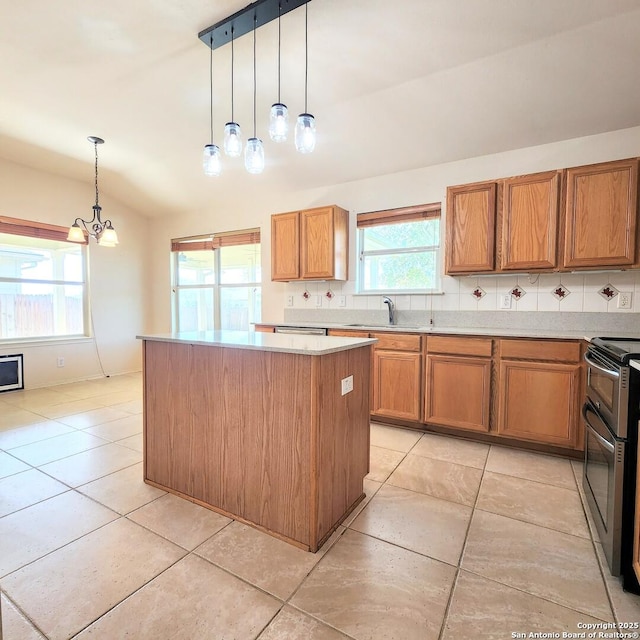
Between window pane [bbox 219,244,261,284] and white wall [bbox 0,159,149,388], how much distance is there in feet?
5.21

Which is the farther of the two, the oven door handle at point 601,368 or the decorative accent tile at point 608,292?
the decorative accent tile at point 608,292

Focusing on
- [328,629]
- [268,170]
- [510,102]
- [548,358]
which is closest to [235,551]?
[328,629]

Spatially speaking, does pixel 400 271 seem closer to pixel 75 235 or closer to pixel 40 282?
pixel 75 235

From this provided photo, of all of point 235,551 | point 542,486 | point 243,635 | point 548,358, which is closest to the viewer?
point 243,635

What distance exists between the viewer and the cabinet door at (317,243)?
3748 millimetres

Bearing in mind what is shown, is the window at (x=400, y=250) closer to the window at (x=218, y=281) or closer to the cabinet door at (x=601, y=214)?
the cabinet door at (x=601, y=214)

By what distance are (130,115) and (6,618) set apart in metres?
3.71

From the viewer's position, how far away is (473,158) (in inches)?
130

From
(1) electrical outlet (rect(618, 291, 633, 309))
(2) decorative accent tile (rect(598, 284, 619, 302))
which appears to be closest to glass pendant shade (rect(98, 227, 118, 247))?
(2) decorative accent tile (rect(598, 284, 619, 302))

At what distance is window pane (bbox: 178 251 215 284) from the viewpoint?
542 centimetres

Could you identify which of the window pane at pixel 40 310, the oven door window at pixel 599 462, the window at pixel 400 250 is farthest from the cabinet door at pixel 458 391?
the window pane at pixel 40 310

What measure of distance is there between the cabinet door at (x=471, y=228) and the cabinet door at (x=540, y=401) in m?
0.90

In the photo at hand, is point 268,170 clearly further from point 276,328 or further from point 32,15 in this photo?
point 32,15

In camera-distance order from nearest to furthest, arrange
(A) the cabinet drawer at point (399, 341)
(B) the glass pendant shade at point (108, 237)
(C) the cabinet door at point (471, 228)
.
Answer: (C) the cabinet door at point (471, 228) → (A) the cabinet drawer at point (399, 341) → (B) the glass pendant shade at point (108, 237)
